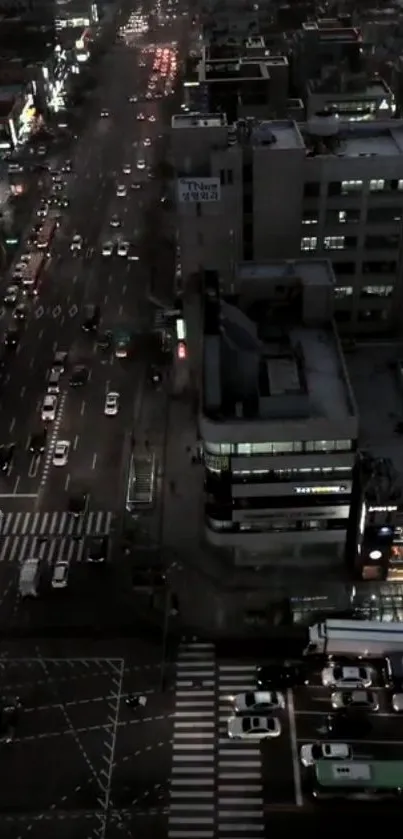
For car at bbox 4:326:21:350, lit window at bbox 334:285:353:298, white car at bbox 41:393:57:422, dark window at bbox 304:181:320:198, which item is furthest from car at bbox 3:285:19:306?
lit window at bbox 334:285:353:298

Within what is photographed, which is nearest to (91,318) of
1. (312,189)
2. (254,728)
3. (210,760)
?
(312,189)

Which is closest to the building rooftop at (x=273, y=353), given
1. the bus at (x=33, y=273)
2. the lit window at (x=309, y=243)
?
the lit window at (x=309, y=243)

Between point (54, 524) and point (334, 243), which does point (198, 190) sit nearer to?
point (334, 243)

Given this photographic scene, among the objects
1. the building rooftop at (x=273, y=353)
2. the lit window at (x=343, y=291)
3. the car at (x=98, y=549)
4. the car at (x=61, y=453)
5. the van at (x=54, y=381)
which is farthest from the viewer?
the van at (x=54, y=381)

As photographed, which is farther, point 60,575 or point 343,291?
point 343,291

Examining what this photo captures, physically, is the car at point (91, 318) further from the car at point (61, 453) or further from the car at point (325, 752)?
the car at point (325, 752)

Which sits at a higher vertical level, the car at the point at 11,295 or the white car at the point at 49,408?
the car at the point at 11,295

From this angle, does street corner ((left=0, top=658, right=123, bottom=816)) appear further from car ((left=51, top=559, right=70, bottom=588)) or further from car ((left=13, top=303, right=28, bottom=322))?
car ((left=13, top=303, right=28, bottom=322))
